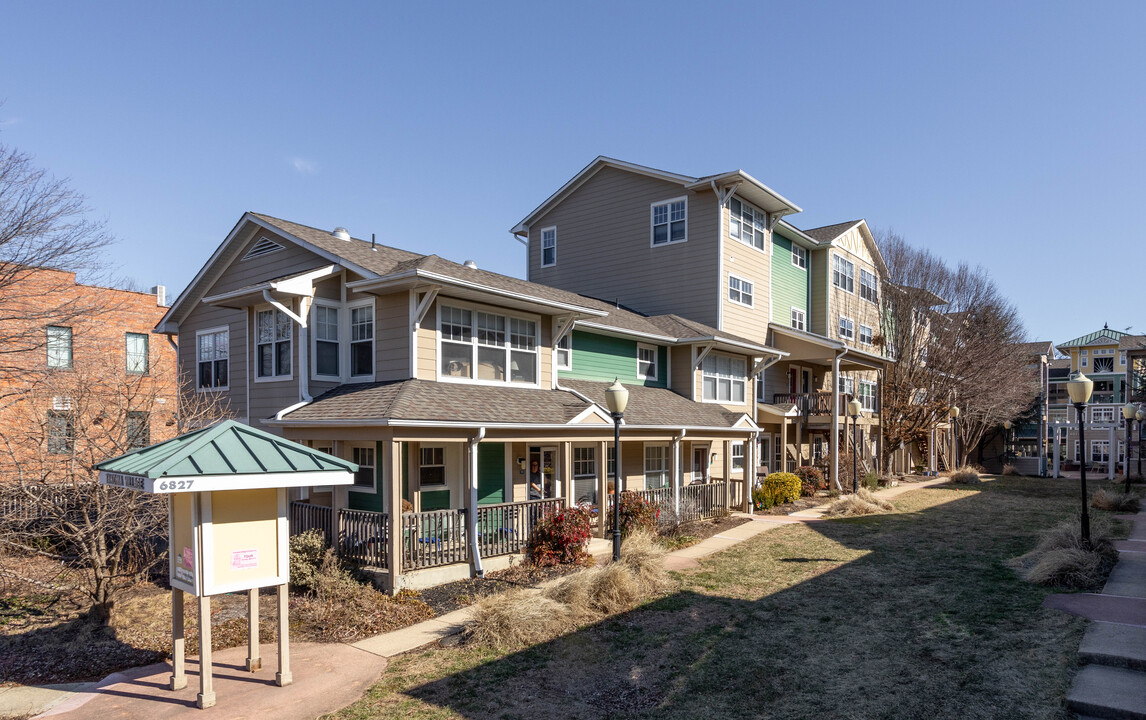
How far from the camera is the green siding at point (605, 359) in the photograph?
1859 centimetres

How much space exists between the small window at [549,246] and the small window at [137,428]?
17581 mm

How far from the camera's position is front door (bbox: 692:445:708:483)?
21.8 metres

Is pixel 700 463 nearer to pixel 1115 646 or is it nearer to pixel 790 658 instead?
pixel 790 658

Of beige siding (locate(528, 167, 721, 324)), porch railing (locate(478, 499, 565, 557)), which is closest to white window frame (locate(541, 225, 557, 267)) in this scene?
beige siding (locate(528, 167, 721, 324))

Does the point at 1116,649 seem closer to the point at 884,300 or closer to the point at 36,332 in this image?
the point at 36,332

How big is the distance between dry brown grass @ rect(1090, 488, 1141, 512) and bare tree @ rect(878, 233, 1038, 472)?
11.9 metres

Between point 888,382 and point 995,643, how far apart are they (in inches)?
1088

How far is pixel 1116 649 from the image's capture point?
7113mm

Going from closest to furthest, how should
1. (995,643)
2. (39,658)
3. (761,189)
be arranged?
(995,643) → (39,658) → (761,189)

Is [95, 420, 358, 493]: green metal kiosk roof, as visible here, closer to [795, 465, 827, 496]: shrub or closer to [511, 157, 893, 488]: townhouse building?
[511, 157, 893, 488]: townhouse building

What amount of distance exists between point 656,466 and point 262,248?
12.5 metres

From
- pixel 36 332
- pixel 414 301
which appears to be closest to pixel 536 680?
pixel 414 301

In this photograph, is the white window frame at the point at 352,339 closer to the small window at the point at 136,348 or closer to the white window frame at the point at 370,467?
the white window frame at the point at 370,467

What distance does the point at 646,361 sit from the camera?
21.1m
